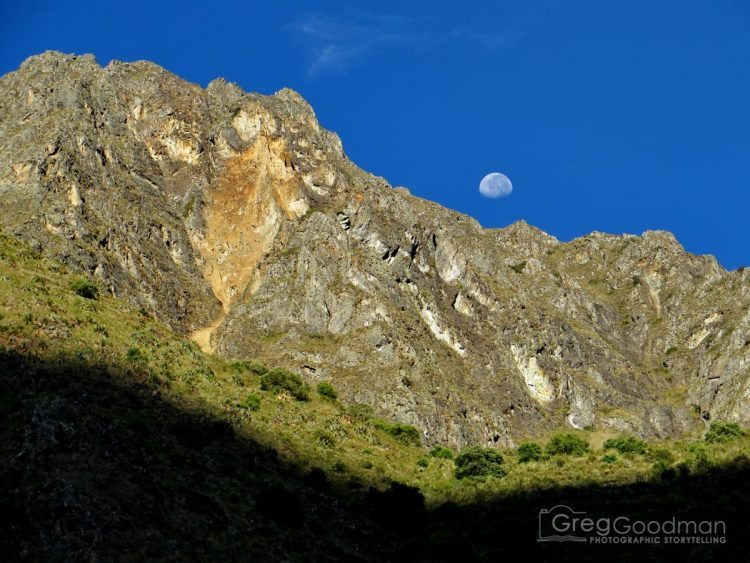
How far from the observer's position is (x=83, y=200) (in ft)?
545

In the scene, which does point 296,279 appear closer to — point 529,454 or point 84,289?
point 84,289

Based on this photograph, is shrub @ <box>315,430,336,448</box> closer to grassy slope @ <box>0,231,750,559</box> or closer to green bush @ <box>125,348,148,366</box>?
grassy slope @ <box>0,231,750,559</box>

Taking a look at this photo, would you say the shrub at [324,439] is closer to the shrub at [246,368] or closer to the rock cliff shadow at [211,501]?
the rock cliff shadow at [211,501]

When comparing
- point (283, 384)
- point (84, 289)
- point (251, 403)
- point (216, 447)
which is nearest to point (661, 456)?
point (251, 403)

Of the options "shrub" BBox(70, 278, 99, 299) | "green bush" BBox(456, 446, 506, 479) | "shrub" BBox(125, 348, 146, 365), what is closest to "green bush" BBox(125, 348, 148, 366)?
"shrub" BBox(125, 348, 146, 365)

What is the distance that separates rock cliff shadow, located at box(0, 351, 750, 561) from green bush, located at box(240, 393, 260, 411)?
7052 mm

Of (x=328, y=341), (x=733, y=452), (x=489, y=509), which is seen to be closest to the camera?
(x=489, y=509)

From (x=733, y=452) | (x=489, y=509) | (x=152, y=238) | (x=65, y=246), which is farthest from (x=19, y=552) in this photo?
(x=152, y=238)

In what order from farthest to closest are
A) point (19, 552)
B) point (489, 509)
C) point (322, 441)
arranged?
point (322, 441)
point (489, 509)
point (19, 552)

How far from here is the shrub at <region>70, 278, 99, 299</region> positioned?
7544 cm

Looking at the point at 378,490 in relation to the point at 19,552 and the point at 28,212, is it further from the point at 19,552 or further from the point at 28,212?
the point at 28,212

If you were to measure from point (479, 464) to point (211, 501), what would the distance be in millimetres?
A: 29340

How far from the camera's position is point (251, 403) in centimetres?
6744

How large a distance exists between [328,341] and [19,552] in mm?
124806
